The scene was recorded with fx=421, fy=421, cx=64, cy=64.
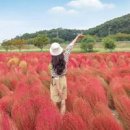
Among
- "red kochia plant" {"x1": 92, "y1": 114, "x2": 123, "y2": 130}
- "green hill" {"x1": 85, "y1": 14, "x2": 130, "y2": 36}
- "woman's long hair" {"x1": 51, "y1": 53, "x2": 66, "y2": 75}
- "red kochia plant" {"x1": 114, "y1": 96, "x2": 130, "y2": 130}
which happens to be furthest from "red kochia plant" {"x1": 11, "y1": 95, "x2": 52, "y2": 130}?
"green hill" {"x1": 85, "y1": 14, "x2": 130, "y2": 36}

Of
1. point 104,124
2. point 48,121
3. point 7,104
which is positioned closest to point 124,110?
point 104,124

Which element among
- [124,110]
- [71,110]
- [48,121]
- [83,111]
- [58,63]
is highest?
[58,63]

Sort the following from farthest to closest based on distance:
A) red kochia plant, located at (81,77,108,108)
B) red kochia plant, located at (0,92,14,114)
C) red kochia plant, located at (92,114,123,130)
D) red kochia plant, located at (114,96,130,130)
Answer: red kochia plant, located at (81,77,108,108), red kochia plant, located at (0,92,14,114), red kochia plant, located at (114,96,130,130), red kochia plant, located at (92,114,123,130)

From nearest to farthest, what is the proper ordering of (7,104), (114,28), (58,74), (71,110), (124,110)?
(124,110) < (71,110) < (7,104) < (58,74) < (114,28)

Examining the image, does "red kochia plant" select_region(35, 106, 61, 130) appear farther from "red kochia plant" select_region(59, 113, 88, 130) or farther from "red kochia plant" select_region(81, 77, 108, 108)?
"red kochia plant" select_region(81, 77, 108, 108)

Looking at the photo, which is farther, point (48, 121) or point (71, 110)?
point (71, 110)

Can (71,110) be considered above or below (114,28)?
above

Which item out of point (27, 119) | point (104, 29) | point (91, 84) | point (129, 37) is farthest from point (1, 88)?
point (104, 29)

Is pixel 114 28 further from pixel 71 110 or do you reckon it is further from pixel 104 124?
pixel 104 124

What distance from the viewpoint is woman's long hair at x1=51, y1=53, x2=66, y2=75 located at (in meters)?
6.31

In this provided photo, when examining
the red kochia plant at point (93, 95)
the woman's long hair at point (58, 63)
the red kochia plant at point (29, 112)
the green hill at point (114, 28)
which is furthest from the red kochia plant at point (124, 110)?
the green hill at point (114, 28)

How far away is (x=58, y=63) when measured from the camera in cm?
635

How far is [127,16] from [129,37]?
29888 mm

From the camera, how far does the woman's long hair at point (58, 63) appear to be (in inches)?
248
